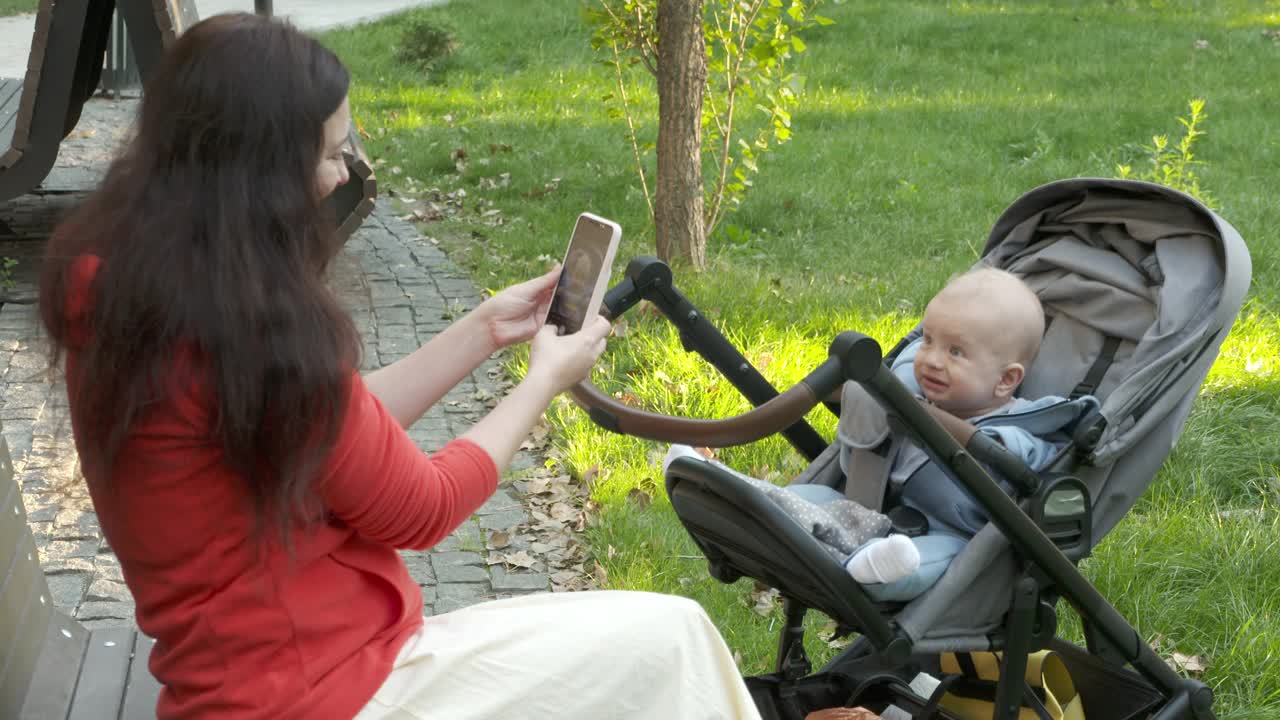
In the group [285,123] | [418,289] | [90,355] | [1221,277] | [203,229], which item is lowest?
[418,289]

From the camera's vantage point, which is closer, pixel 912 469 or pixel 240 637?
pixel 240 637

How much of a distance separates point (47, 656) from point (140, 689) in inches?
10.6

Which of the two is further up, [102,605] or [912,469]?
[912,469]

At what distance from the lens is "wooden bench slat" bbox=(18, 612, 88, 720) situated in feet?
9.27

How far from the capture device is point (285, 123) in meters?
1.95

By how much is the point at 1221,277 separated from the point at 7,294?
561 cm

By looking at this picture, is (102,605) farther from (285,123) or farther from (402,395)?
(285,123)

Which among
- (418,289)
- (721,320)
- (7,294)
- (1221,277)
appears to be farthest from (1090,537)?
(7,294)

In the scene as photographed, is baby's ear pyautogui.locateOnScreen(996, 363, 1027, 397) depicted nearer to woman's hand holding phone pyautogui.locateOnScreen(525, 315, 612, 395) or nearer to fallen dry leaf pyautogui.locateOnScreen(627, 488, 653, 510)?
woman's hand holding phone pyautogui.locateOnScreen(525, 315, 612, 395)

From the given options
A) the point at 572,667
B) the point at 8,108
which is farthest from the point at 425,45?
the point at 572,667

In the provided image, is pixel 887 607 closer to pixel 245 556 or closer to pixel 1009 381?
pixel 1009 381

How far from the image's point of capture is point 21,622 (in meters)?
2.83

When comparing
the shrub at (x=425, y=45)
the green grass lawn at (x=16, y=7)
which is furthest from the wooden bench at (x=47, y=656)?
the green grass lawn at (x=16, y=7)

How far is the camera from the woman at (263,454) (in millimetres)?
1880
